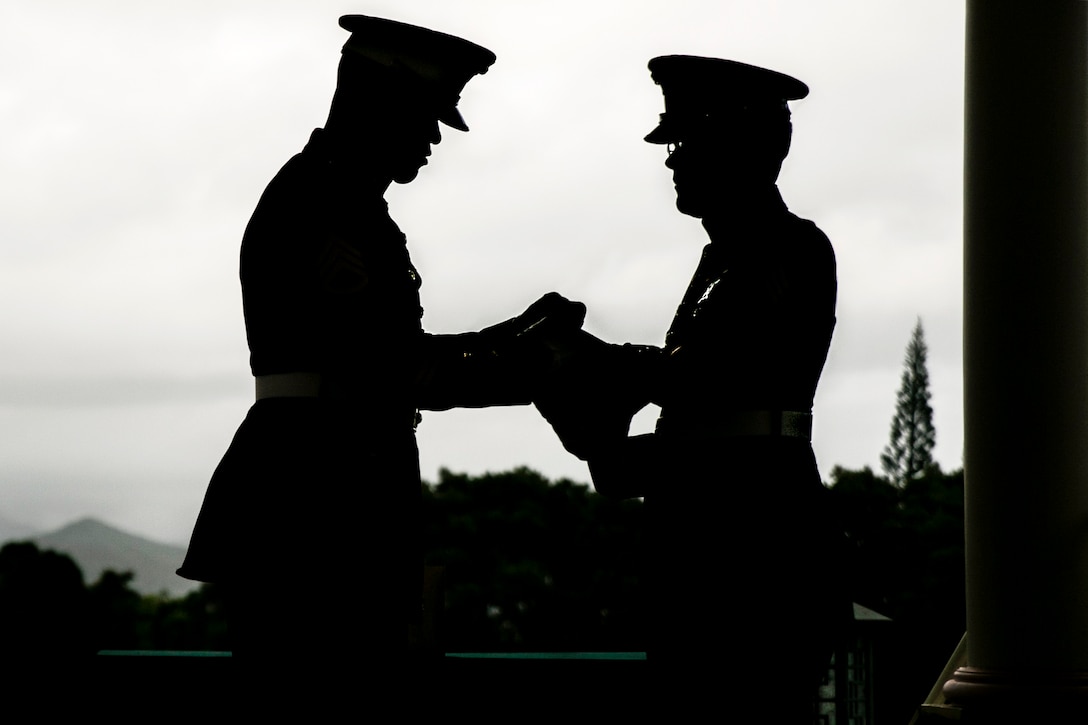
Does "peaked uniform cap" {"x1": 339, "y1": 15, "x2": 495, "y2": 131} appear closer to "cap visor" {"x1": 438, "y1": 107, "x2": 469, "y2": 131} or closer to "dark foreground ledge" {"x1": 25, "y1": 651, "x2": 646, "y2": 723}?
"cap visor" {"x1": 438, "y1": 107, "x2": 469, "y2": 131}

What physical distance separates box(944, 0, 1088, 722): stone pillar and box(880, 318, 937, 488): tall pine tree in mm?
75960

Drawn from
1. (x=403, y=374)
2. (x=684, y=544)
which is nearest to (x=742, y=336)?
(x=684, y=544)

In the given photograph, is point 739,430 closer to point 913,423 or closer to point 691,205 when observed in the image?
point 691,205

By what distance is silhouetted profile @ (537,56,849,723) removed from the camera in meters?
4.97

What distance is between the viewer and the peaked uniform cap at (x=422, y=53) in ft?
16.6

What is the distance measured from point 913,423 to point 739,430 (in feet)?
274

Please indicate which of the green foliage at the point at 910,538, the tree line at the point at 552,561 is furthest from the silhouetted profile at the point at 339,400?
the tree line at the point at 552,561

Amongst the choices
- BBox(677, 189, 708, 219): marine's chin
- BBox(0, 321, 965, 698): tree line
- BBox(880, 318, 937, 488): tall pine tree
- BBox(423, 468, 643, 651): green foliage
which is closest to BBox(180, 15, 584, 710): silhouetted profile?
BBox(677, 189, 708, 219): marine's chin

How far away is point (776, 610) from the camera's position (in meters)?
4.98

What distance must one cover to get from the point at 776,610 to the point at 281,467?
1785mm

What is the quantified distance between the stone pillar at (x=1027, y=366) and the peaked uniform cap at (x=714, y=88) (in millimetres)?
3182

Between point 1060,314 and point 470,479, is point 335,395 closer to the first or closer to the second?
point 1060,314

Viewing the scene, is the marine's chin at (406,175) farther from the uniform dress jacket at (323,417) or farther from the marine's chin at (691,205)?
the marine's chin at (691,205)

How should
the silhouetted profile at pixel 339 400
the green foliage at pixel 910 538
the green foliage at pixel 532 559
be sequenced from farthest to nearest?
the green foliage at pixel 532 559 → the green foliage at pixel 910 538 → the silhouetted profile at pixel 339 400
